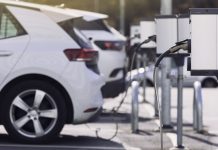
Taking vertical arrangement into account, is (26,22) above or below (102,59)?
above

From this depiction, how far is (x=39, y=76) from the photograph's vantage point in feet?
29.3

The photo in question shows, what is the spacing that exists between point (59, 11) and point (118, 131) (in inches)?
93.5

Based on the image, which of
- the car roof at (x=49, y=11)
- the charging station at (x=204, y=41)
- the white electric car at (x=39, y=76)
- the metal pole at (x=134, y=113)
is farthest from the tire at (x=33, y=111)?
the charging station at (x=204, y=41)

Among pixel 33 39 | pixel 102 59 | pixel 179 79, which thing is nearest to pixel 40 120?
pixel 33 39

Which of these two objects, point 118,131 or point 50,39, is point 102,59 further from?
point 50,39

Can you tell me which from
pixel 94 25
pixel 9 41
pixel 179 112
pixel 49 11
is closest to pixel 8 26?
pixel 9 41

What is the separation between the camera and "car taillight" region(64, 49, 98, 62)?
8.98 meters

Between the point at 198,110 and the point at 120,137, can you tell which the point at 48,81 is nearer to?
the point at 120,137

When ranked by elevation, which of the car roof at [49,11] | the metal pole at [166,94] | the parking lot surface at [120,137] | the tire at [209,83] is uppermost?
the car roof at [49,11]

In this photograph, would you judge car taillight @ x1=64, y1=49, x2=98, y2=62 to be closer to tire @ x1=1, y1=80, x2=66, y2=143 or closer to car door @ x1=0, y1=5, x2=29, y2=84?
tire @ x1=1, y1=80, x2=66, y2=143

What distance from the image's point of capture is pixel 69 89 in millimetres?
8930

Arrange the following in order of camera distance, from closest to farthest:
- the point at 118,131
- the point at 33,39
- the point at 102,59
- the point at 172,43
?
the point at 172,43, the point at 33,39, the point at 118,131, the point at 102,59

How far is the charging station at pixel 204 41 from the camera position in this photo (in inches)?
249

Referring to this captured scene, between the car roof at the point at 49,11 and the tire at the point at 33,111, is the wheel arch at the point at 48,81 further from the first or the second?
the car roof at the point at 49,11
